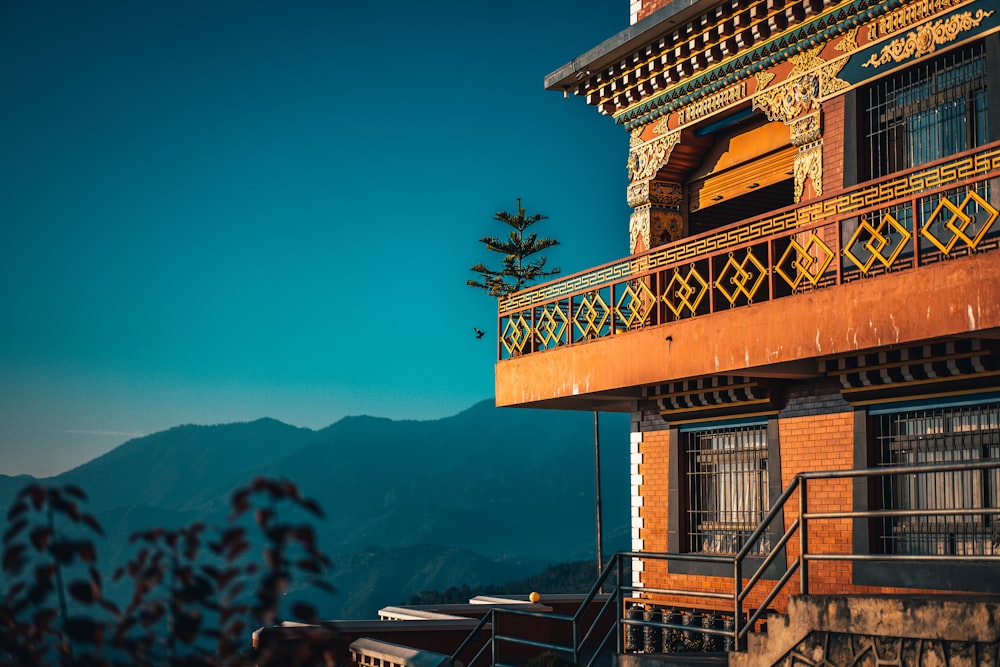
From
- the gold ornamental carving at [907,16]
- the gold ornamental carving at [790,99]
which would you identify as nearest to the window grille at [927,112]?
the gold ornamental carving at [907,16]

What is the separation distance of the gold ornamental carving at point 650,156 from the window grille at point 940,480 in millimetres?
6241

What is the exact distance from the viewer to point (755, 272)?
1850cm

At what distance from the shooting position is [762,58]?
17562 mm

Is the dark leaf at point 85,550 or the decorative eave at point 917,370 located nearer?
the dark leaf at point 85,550

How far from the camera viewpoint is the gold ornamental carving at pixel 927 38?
14281 mm

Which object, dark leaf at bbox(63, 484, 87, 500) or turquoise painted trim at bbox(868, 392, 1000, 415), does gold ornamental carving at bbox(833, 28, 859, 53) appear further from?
dark leaf at bbox(63, 484, 87, 500)

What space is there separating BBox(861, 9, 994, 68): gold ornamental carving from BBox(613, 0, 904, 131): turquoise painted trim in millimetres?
528

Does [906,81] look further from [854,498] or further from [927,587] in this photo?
[927,587]

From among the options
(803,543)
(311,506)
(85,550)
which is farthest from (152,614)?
(803,543)

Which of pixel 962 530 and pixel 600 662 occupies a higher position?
pixel 962 530

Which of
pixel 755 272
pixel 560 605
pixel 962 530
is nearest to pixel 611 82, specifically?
pixel 755 272

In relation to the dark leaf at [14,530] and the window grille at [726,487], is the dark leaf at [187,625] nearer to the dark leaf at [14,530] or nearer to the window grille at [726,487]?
the dark leaf at [14,530]

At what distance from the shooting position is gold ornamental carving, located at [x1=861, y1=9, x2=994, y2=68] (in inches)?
562

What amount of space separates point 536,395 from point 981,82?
8.37 m
